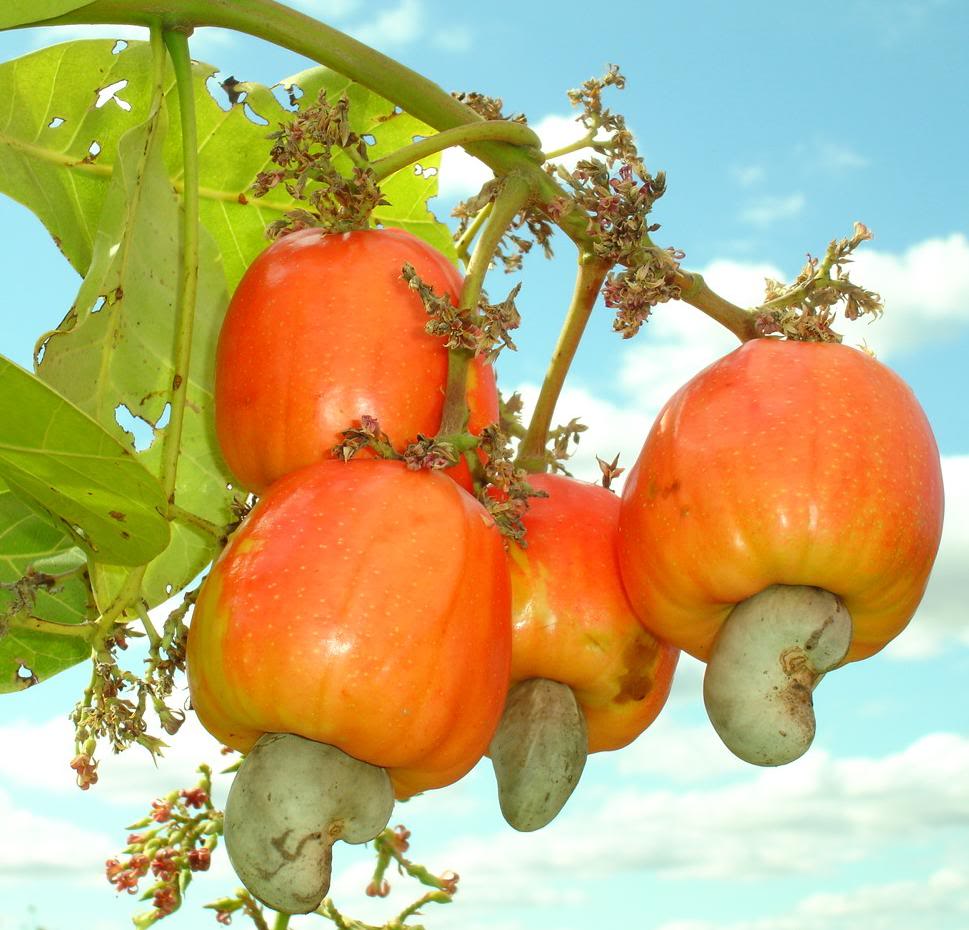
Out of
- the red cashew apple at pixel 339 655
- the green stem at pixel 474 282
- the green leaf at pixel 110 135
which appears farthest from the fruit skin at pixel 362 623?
the green leaf at pixel 110 135

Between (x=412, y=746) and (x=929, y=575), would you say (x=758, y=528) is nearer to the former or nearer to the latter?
→ (x=929, y=575)

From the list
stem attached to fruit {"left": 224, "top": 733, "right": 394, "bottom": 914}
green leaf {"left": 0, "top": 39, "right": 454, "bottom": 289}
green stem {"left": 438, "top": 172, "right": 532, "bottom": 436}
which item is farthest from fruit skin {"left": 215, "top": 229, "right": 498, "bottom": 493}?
green leaf {"left": 0, "top": 39, "right": 454, "bottom": 289}

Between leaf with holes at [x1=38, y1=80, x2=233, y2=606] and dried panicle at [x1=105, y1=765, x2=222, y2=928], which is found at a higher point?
leaf with holes at [x1=38, y1=80, x2=233, y2=606]

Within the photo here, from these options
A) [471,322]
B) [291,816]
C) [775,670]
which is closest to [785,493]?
[775,670]

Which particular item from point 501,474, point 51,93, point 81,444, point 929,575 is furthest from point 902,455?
point 51,93

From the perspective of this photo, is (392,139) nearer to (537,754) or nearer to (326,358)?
(326,358)

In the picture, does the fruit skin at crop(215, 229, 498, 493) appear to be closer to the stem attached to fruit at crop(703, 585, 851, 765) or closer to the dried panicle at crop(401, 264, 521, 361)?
the dried panicle at crop(401, 264, 521, 361)
